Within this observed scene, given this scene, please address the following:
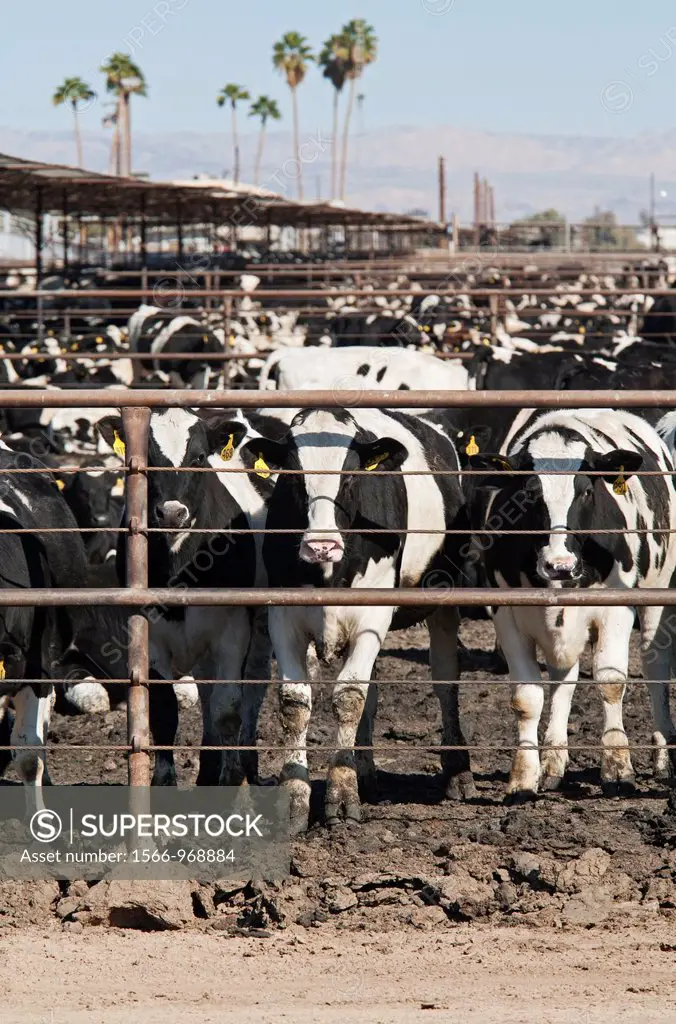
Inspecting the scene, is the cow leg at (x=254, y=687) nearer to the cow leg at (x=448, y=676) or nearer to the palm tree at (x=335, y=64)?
the cow leg at (x=448, y=676)

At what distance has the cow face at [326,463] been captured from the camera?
5.84 metres

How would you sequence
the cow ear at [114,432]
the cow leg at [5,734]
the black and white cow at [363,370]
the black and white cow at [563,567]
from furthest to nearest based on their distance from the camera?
the black and white cow at [363,370], the cow leg at [5,734], the cow ear at [114,432], the black and white cow at [563,567]

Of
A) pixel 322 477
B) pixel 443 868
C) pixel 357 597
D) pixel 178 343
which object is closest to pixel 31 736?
pixel 322 477

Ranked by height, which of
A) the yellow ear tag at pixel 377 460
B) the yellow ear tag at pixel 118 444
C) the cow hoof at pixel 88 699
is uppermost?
the yellow ear tag at pixel 118 444

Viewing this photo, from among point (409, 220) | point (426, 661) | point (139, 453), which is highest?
point (409, 220)

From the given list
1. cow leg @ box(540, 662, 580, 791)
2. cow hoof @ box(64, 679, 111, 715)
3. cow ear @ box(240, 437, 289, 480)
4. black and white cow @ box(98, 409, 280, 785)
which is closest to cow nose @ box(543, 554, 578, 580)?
cow leg @ box(540, 662, 580, 791)

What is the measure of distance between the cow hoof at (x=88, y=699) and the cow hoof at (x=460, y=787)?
2573mm

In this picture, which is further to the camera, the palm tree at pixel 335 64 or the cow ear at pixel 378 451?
the palm tree at pixel 335 64

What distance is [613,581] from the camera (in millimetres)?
6398

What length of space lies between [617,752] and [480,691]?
6.56 feet

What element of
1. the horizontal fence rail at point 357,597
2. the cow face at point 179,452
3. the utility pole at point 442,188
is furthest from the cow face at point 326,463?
the utility pole at point 442,188

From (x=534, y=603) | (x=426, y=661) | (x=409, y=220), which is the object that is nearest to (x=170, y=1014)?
(x=534, y=603)

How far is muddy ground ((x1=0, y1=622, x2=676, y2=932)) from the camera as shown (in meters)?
4.83

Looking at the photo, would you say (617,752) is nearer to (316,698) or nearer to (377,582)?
(377,582)
